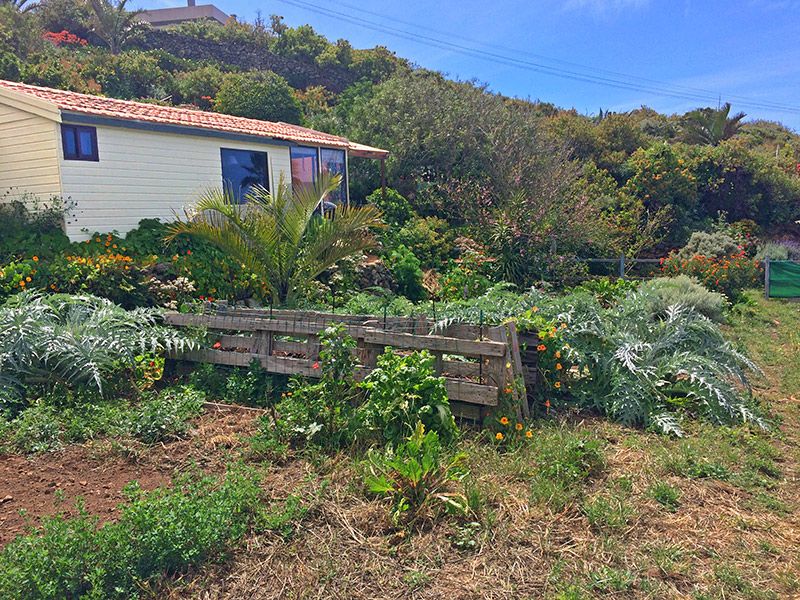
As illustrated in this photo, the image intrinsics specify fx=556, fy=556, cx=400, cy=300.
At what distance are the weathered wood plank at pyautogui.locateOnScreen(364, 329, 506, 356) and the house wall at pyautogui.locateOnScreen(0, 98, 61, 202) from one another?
23.3ft

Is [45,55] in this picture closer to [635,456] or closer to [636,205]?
[636,205]

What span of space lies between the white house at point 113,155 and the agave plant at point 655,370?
202 inches

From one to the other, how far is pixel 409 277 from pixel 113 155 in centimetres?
574

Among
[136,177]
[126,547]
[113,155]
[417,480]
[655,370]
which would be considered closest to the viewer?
[126,547]

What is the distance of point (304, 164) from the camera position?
537 inches

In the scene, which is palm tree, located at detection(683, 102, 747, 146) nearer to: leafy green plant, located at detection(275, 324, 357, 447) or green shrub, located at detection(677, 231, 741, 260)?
green shrub, located at detection(677, 231, 741, 260)

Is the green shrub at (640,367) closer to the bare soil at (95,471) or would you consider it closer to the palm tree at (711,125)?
the bare soil at (95,471)

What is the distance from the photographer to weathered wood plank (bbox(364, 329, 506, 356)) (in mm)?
4355

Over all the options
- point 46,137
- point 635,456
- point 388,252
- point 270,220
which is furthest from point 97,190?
point 635,456

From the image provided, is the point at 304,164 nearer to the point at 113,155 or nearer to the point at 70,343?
the point at 113,155

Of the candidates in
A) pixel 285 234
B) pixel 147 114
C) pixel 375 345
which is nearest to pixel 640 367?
pixel 375 345

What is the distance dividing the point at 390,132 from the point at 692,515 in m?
15.6

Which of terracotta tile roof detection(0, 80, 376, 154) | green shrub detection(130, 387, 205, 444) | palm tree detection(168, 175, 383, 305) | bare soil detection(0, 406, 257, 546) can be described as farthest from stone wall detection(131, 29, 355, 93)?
bare soil detection(0, 406, 257, 546)

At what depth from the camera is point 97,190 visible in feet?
30.9
